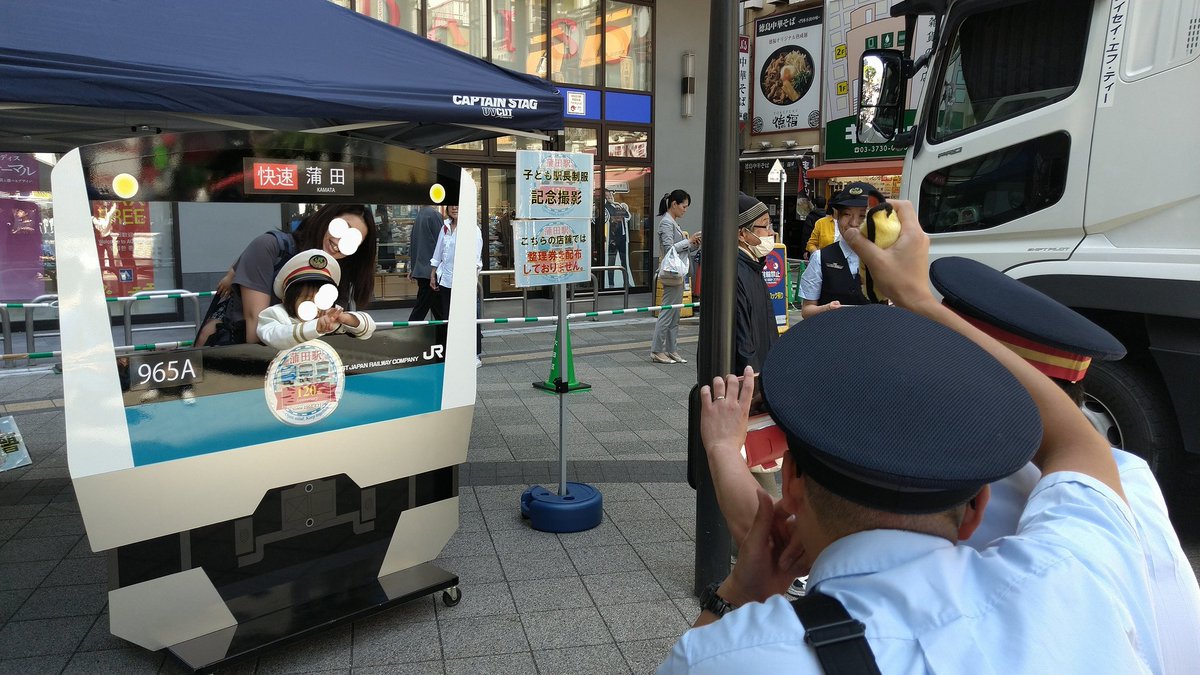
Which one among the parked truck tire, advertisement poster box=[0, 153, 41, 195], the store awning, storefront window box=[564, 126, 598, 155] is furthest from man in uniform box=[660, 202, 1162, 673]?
the store awning

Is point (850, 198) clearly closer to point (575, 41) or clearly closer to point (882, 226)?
point (882, 226)

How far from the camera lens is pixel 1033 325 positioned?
4.46 ft

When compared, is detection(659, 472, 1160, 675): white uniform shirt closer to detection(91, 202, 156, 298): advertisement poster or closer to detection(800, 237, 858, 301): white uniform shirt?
detection(91, 202, 156, 298): advertisement poster

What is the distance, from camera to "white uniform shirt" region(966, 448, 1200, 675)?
44.4 inches

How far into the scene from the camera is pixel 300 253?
3.32 m

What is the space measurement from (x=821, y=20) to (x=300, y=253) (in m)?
20.8

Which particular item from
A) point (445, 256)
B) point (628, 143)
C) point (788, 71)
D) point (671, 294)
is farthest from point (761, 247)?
point (788, 71)

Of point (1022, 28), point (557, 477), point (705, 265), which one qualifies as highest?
point (1022, 28)

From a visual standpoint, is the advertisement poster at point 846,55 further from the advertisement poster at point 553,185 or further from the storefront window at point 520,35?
the advertisement poster at point 553,185

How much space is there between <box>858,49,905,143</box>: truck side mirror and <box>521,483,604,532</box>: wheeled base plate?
9.14 ft

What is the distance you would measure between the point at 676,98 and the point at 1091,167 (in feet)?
40.0

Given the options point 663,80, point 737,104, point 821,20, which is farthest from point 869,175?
point 737,104

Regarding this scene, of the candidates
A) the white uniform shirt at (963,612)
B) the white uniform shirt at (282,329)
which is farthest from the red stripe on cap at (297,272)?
the white uniform shirt at (963,612)

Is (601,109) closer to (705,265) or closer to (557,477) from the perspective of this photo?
(557,477)
